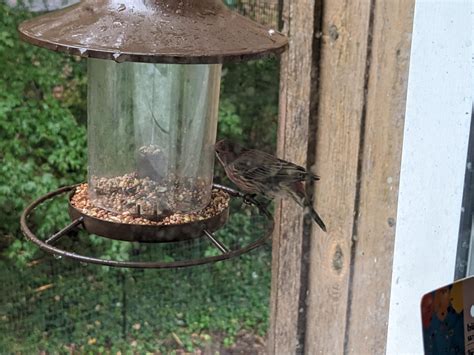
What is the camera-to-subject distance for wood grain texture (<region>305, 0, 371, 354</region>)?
1.53 metres

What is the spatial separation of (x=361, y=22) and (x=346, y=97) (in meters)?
0.16

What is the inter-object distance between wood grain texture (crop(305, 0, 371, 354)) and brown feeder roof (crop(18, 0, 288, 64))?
45 centimetres

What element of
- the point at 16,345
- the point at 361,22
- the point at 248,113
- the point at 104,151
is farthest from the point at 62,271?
the point at 361,22

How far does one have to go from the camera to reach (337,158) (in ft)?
5.21

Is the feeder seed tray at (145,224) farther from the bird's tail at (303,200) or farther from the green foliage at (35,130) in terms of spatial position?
the green foliage at (35,130)

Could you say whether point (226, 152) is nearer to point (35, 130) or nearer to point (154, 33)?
point (154, 33)

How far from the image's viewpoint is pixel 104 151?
1339mm

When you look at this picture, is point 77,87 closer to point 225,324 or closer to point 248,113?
point 248,113

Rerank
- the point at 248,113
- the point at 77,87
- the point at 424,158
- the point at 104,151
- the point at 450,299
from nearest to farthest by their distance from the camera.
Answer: the point at 450,299
the point at 104,151
the point at 424,158
the point at 248,113
the point at 77,87

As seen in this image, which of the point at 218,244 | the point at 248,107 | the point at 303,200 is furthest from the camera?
the point at 248,107

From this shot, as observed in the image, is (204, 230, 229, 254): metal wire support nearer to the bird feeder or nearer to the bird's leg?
the bird feeder

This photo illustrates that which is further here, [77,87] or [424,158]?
[77,87]

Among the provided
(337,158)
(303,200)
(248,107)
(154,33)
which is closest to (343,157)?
(337,158)

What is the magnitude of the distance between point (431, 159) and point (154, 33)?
71 cm
